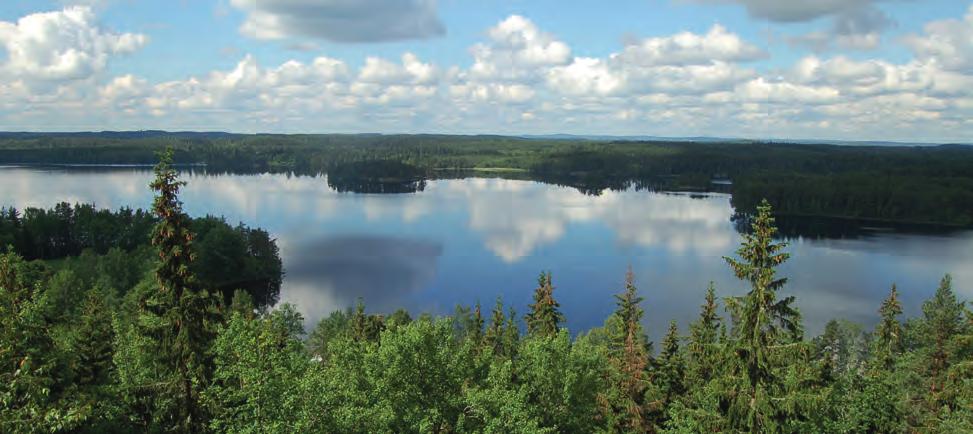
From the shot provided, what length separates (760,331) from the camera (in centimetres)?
1248

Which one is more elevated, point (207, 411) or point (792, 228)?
point (207, 411)

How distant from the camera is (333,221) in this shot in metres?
122

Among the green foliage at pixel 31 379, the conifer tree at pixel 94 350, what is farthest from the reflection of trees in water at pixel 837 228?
the green foliage at pixel 31 379

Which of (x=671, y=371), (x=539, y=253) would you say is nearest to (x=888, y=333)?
(x=671, y=371)

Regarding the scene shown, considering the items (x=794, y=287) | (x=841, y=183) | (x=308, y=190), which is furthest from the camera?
(x=308, y=190)

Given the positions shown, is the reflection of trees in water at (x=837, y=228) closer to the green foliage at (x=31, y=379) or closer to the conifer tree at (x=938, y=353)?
the conifer tree at (x=938, y=353)

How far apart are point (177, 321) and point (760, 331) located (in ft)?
39.6

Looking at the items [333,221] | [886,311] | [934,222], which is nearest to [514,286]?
[886,311]

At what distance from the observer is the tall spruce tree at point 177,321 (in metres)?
13.7

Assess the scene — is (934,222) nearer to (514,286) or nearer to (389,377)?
(514,286)

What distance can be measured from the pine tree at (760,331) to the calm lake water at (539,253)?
4119 cm

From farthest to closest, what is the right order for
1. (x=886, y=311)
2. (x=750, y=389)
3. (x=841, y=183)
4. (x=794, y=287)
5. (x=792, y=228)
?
(x=841, y=183) → (x=792, y=228) → (x=794, y=287) → (x=886, y=311) → (x=750, y=389)

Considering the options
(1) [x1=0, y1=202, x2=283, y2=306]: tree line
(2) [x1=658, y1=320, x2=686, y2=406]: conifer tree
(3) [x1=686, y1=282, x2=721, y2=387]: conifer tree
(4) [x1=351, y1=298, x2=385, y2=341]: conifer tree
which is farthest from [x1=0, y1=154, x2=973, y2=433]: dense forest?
(1) [x1=0, y1=202, x2=283, y2=306]: tree line

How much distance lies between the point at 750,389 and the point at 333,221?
114m
